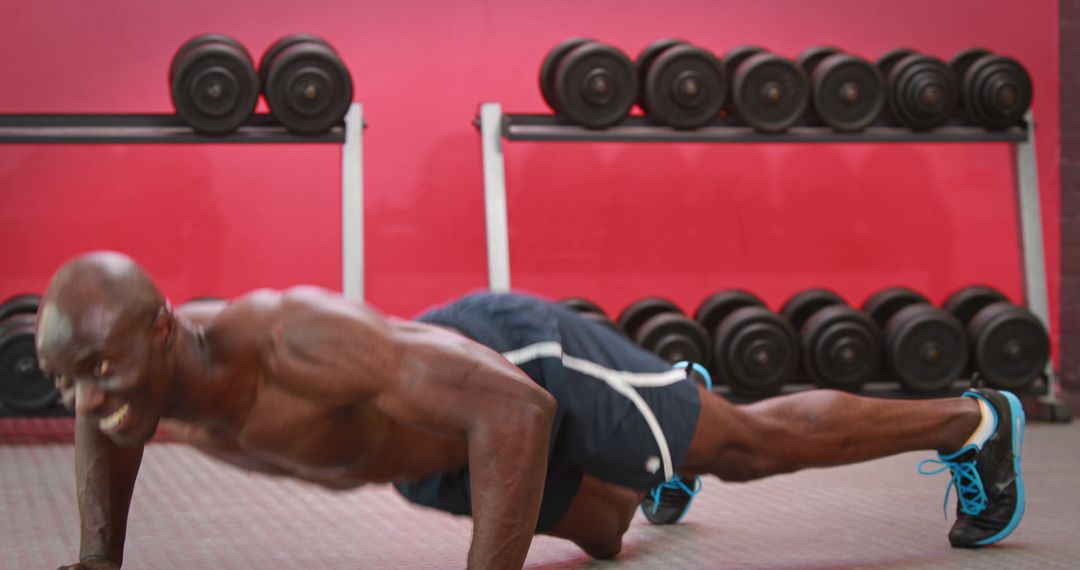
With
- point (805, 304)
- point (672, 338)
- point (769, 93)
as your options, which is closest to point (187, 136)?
point (672, 338)

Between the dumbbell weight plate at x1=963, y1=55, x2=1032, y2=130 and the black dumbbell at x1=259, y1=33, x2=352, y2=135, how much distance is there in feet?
7.61

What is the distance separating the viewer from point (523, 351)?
182 centimetres

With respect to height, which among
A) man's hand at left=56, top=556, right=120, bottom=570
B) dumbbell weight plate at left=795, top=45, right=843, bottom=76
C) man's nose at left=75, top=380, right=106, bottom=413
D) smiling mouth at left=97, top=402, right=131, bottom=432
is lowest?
man's hand at left=56, top=556, right=120, bottom=570

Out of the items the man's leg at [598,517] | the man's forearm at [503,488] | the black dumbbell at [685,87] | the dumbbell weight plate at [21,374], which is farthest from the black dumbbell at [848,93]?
the man's forearm at [503,488]

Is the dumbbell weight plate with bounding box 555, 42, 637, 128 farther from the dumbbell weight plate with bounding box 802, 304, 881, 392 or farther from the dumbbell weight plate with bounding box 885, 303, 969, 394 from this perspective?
the dumbbell weight plate with bounding box 885, 303, 969, 394

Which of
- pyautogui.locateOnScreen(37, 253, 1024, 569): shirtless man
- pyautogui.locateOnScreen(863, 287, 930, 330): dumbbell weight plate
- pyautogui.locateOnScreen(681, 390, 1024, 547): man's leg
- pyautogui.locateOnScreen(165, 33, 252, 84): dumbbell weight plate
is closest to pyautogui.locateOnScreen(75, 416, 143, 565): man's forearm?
pyautogui.locateOnScreen(37, 253, 1024, 569): shirtless man

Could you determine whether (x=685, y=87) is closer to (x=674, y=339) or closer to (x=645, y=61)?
(x=645, y=61)

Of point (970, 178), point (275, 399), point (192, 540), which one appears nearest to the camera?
point (275, 399)

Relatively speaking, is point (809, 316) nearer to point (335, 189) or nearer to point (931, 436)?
point (335, 189)

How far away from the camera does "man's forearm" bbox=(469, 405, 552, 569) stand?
1.52 meters

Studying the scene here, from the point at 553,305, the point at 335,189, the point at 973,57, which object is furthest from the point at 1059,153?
the point at 553,305

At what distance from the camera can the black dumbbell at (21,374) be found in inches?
150

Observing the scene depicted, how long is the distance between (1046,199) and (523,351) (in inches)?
160

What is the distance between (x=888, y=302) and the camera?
456cm
